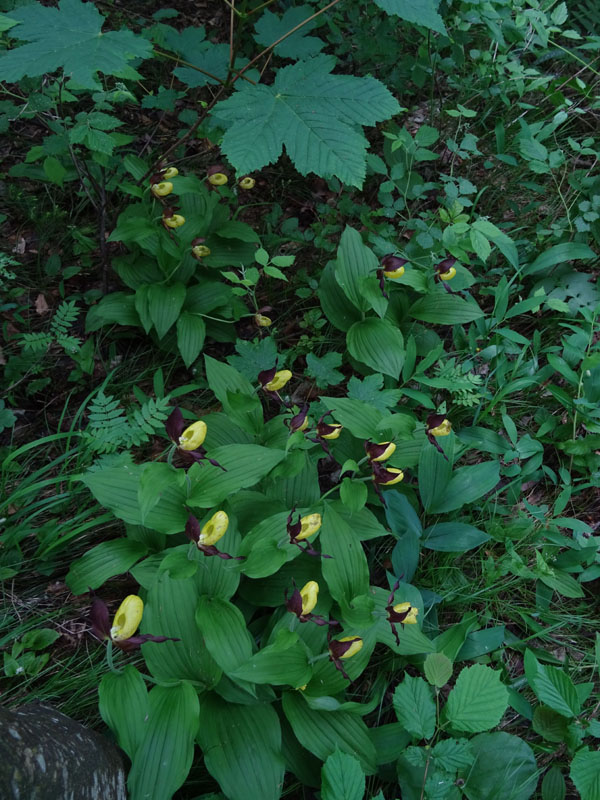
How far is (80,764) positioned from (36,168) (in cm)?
316

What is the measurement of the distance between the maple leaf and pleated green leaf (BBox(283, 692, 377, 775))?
2037 mm

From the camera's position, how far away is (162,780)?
149 centimetres

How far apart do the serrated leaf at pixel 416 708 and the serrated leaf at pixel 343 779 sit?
21cm

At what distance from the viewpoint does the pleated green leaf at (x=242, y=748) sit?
5.19 feet

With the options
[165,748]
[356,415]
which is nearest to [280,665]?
[165,748]

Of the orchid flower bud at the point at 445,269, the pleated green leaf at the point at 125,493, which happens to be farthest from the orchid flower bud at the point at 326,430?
the orchid flower bud at the point at 445,269

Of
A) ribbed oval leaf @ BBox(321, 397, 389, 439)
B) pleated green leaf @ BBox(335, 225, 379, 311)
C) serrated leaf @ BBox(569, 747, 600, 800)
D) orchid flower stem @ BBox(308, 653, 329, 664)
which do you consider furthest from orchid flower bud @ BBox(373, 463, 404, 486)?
pleated green leaf @ BBox(335, 225, 379, 311)

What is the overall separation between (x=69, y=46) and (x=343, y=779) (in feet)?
7.64

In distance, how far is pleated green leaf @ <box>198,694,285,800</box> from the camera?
158 cm

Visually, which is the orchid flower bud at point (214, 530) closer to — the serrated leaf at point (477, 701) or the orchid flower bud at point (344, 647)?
the orchid flower bud at point (344, 647)

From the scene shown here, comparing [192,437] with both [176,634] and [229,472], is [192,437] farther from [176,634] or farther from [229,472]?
[176,634]

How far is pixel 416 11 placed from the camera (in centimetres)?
180

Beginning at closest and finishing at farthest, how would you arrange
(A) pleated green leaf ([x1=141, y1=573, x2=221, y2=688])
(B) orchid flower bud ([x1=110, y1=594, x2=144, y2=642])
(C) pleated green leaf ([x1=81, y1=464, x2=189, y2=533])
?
(B) orchid flower bud ([x1=110, y1=594, x2=144, y2=642]) < (A) pleated green leaf ([x1=141, y1=573, x2=221, y2=688]) < (C) pleated green leaf ([x1=81, y1=464, x2=189, y2=533])

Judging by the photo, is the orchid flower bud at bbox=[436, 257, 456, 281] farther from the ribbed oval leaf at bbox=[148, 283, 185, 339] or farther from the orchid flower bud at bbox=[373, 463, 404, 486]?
the ribbed oval leaf at bbox=[148, 283, 185, 339]
